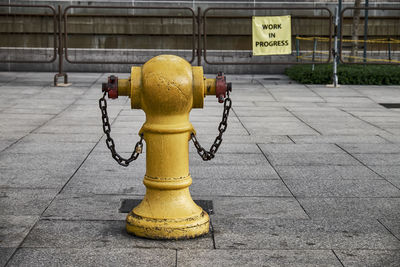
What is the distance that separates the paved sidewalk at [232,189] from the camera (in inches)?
159

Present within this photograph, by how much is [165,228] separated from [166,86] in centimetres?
90

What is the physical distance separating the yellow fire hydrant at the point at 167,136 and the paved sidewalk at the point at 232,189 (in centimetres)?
12

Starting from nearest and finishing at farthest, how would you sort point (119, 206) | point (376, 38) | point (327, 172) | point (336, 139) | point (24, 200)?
point (119, 206), point (24, 200), point (327, 172), point (336, 139), point (376, 38)

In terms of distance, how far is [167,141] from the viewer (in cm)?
433

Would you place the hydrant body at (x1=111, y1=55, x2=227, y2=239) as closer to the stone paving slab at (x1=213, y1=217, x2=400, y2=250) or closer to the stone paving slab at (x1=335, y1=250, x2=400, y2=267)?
the stone paving slab at (x1=213, y1=217, x2=400, y2=250)

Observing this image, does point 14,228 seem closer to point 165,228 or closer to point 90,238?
point 90,238

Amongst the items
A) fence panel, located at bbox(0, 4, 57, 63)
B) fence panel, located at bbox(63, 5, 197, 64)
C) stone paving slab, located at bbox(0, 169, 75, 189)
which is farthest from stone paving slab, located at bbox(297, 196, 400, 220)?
fence panel, located at bbox(0, 4, 57, 63)

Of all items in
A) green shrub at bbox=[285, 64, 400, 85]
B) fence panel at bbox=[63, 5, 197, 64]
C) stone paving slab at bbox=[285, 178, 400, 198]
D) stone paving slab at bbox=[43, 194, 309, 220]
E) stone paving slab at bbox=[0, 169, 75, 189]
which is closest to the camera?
stone paving slab at bbox=[43, 194, 309, 220]

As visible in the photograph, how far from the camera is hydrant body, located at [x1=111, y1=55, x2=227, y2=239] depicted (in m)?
4.23

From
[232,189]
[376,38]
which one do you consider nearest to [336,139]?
[232,189]

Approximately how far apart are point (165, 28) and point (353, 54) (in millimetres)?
5273

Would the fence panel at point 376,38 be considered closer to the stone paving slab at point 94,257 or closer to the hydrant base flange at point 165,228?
the hydrant base flange at point 165,228

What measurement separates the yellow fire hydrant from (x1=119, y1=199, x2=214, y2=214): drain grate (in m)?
0.54

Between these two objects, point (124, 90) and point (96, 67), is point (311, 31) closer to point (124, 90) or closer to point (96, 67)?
point (96, 67)
